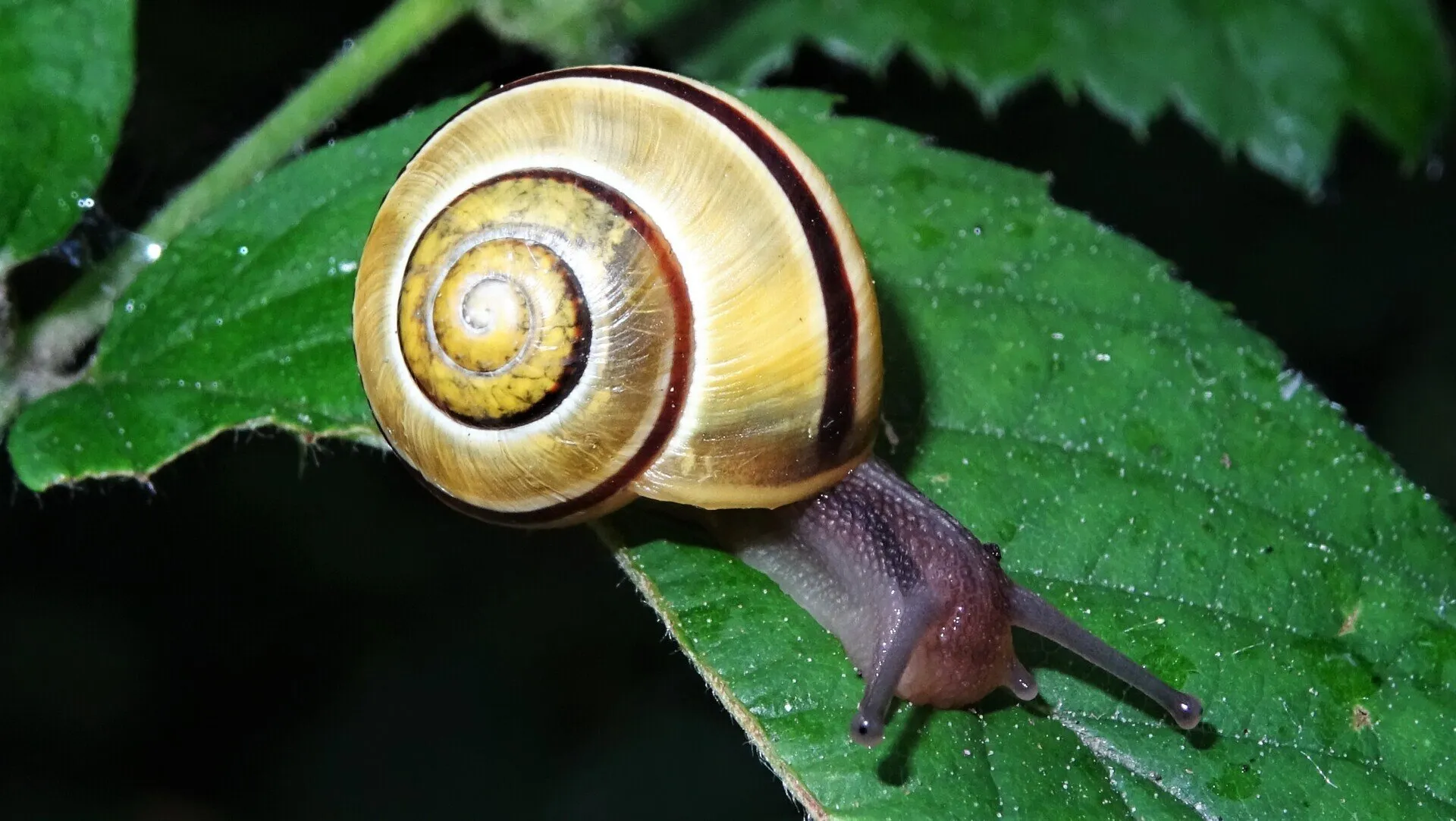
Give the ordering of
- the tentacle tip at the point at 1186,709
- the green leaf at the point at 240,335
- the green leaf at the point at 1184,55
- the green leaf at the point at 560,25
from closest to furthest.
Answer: the tentacle tip at the point at 1186,709, the green leaf at the point at 240,335, the green leaf at the point at 560,25, the green leaf at the point at 1184,55

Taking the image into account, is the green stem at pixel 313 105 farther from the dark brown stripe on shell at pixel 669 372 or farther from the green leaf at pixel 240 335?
the dark brown stripe on shell at pixel 669 372

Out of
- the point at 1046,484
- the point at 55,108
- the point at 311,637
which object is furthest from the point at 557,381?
the point at 311,637

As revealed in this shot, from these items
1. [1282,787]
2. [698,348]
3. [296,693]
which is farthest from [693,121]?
[296,693]

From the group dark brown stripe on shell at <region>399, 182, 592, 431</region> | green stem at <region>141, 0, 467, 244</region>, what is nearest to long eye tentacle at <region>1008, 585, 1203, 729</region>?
dark brown stripe on shell at <region>399, 182, 592, 431</region>

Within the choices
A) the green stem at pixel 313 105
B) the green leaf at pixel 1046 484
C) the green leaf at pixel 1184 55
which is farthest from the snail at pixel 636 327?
the green leaf at pixel 1184 55

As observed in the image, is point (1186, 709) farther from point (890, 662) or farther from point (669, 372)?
point (669, 372)

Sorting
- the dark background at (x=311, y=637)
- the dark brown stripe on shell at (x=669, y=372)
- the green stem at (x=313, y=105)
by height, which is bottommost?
the dark background at (x=311, y=637)

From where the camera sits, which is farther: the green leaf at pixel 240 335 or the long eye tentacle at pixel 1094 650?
the green leaf at pixel 240 335
